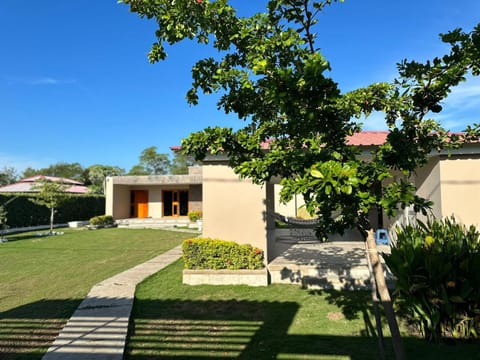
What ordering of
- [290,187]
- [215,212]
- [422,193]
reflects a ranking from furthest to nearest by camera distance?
[422,193]
[215,212]
[290,187]

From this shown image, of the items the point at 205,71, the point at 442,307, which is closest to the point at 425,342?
the point at 442,307

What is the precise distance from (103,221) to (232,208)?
58.3ft

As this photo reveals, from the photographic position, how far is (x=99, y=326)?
4574 mm

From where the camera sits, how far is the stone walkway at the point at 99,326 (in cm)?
381

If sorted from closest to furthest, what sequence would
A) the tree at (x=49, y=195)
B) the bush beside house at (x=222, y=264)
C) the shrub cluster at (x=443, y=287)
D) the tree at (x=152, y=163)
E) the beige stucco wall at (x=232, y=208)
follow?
the shrub cluster at (x=443, y=287), the bush beside house at (x=222, y=264), the beige stucco wall at (x=232, y=208), the tree at (x=49, y=195), the tree at (x=152, y=163)

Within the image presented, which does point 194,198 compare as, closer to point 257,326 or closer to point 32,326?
point 32,326

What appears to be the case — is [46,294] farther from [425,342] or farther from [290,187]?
[425,342]

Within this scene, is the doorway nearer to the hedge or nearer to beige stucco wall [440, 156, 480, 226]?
the hedge

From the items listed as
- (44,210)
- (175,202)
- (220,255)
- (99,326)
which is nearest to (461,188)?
(220,255)

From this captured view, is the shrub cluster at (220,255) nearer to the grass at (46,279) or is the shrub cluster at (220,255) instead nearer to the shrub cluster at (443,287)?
the grass at (46,279)

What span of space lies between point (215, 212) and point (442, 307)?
5046 millimetres

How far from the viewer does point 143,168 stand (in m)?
70.1

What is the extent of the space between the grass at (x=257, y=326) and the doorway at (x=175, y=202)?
19557 millimetres

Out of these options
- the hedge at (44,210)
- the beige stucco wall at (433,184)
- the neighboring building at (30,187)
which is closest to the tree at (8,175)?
the neighboring building at (30,187)
